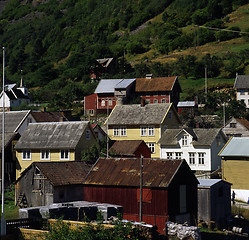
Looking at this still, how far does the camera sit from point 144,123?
67812mm

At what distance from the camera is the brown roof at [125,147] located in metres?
58.8

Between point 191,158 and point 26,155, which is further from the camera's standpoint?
point 191,158

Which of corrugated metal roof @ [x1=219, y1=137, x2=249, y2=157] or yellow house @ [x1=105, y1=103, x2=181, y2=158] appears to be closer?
corrugated metal roof @ [x1=219, y1=137, x2=249, y2=157]

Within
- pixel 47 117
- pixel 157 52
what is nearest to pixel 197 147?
pixel 47 117

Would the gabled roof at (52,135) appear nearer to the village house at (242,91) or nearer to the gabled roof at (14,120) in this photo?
the gabled roof at (14,120)

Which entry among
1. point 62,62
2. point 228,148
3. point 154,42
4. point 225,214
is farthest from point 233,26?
point 225,214

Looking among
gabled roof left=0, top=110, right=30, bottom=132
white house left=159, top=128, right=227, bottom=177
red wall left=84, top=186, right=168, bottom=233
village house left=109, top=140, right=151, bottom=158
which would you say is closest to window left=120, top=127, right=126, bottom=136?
white house left=159, top=128, right=227, bottom=177

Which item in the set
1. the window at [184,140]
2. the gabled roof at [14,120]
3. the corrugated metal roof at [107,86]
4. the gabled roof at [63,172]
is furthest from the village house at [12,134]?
the corrugated metal roof at [107,86]

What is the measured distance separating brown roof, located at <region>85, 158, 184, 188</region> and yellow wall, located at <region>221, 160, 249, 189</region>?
14.3 metres

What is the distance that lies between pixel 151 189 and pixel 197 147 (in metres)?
22.2

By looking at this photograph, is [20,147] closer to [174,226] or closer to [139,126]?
[139,126]

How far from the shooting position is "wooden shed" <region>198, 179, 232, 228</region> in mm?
42812

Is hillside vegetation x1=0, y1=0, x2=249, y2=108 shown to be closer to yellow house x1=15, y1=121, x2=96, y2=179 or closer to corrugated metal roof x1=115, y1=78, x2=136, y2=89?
corrugated metal roof x1=115, y1=78, x2=136, y2=89

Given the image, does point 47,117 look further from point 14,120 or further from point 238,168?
point 238,168
